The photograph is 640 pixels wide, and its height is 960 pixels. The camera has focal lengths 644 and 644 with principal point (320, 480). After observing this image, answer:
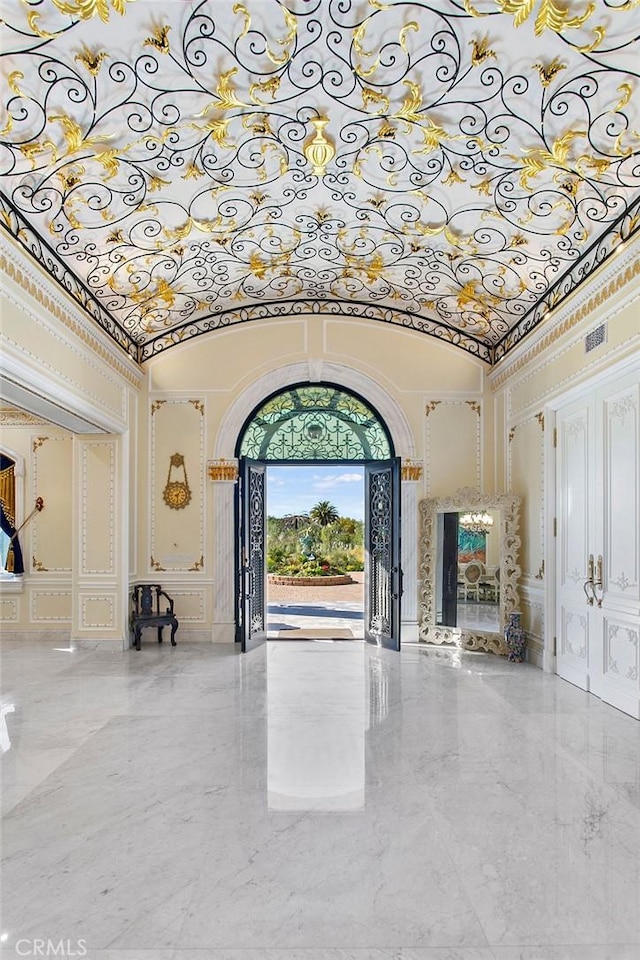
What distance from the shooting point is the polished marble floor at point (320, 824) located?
2.30 meters

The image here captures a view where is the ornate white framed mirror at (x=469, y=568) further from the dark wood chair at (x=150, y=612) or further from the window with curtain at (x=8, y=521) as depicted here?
the window with curtain at (x=8, y=521)

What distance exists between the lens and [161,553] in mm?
8070

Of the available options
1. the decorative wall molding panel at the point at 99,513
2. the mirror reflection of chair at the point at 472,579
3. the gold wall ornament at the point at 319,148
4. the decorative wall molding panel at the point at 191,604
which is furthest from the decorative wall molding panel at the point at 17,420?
the mirror reflection of chair at the point at 472,579

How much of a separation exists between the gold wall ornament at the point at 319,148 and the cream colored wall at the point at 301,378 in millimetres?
3548

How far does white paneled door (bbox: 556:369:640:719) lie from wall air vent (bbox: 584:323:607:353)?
349 millimetres

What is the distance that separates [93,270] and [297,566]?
37.6 ft

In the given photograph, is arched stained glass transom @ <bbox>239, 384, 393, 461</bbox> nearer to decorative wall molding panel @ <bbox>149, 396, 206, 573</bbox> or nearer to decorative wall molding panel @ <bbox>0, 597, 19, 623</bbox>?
decorative wall molding panel @ <bbox>149, 396, 206, 573</bbox>

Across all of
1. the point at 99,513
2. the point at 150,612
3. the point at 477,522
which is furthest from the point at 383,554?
the point at 99,513

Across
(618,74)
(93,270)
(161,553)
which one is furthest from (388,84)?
(161,553)

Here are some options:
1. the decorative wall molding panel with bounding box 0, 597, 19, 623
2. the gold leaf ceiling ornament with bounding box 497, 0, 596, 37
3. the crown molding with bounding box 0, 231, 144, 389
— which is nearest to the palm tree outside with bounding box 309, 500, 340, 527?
the decorative wall molding panel with bounding box 0, 597, 19, 623

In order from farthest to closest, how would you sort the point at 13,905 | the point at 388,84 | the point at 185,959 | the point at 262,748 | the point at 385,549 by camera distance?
the point at 385,549 → the point at 262,748 → the point at 388,84 → the point at 13,905 → the point at 185,959

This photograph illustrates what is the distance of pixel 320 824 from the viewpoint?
311 centimetres

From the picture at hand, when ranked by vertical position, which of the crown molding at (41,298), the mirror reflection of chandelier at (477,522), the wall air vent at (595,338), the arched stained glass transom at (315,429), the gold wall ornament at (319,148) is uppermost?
the gold wall ornament at (319,148)

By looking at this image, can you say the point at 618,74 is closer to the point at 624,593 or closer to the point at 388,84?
the point at 388,84
